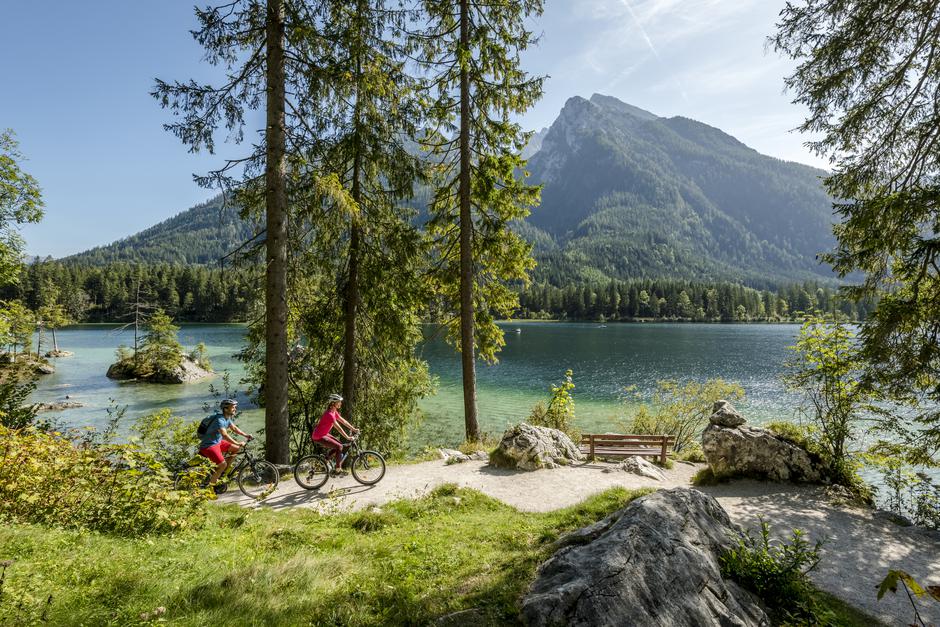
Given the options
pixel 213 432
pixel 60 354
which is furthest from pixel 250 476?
pixel 60 354

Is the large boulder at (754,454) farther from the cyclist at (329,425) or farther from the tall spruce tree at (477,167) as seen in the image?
the cyclist at (329,425)

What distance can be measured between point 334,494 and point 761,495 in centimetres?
999

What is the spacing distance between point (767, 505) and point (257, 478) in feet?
→ 37.5

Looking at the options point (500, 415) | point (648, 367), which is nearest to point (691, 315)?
point (648, 367)

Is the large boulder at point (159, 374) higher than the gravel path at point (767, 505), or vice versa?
the gravel path at point (767, 505)

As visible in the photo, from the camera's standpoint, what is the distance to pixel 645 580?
412cm

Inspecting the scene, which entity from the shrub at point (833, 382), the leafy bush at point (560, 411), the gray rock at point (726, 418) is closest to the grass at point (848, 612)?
the shrub at point (833, 382)

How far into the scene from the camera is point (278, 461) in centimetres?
1014

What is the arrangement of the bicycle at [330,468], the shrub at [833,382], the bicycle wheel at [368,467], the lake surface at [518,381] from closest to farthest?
the bicycle at [330,468]
the bicycle wheel at [368,467]
the shrub at [833,382]
the lake surface at [518,381]

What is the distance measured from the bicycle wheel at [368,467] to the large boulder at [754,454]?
870 centimetres

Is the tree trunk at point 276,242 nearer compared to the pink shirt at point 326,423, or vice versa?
the tree trunk at point 276,242

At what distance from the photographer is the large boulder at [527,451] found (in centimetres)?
1163

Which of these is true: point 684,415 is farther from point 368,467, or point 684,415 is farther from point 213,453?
point 213,453

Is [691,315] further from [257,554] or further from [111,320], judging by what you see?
[111,320]
